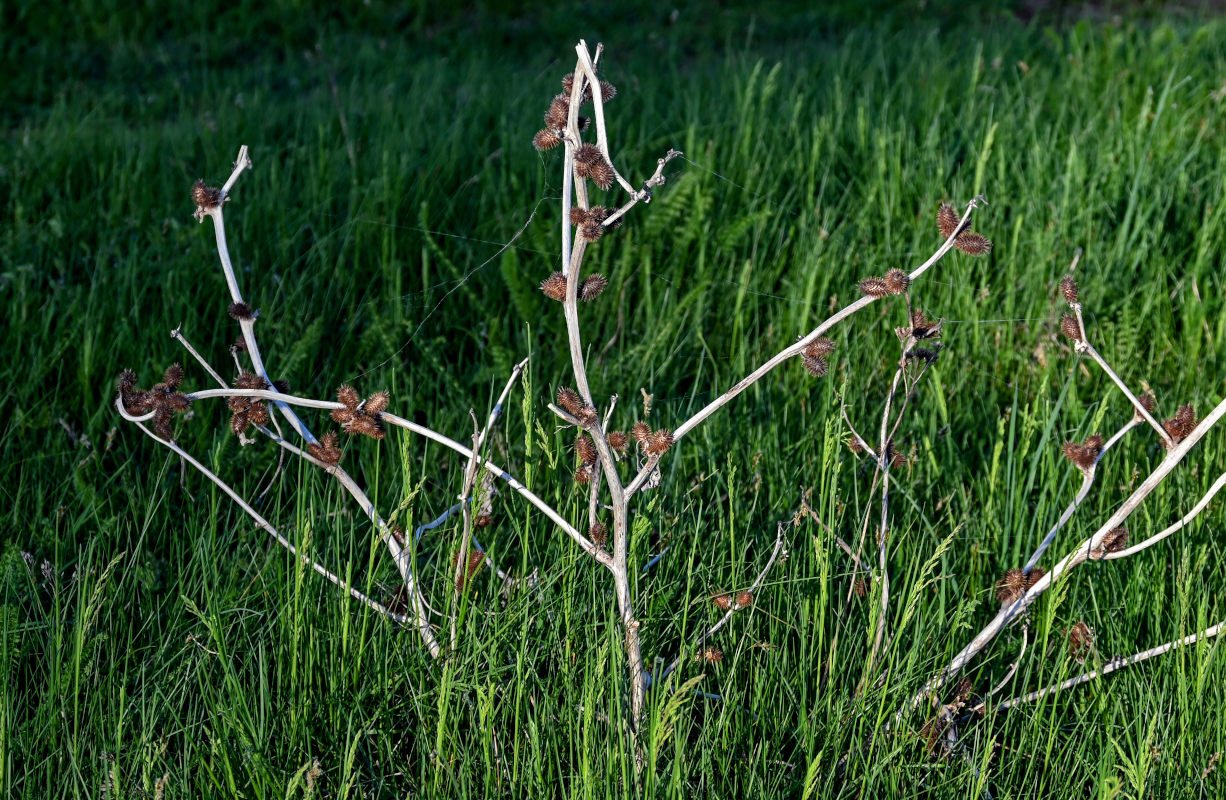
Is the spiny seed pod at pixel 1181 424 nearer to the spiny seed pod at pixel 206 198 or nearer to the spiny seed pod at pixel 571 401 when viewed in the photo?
the spiny seed pod at pixel 571 401

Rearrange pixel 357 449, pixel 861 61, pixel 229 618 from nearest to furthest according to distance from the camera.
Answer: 1. pixel 229 618
2. pixel 357 449
3. pixel 861 61

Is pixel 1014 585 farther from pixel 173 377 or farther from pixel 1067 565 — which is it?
pixel 173 377

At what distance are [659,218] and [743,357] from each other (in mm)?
673

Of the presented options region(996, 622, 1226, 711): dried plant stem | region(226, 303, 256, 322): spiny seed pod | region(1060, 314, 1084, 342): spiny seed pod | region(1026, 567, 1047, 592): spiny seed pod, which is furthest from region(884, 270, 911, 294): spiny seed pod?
region(226, 303, 256, 322): spiny seed pod

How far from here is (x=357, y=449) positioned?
8.23 ft

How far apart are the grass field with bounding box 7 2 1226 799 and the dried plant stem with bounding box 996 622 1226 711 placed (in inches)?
1.4

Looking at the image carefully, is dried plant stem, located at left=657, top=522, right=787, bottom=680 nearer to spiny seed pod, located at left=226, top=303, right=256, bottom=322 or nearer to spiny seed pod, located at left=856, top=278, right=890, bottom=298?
spiny seed pod, located at left=856, top=278, right=890, bottom=298

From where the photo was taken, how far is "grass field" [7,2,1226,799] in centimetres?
167

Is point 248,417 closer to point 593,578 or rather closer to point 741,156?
point 593,578

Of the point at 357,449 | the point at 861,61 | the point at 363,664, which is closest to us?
the point at 363,664

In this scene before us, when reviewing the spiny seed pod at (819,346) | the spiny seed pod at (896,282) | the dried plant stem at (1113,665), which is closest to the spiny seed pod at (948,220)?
the spiny seed pod at (896,282)

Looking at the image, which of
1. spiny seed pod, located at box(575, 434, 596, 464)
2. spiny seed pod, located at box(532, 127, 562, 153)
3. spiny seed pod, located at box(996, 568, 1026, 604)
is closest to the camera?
spiny seed pod, located at box(532, 127, 562, 153)

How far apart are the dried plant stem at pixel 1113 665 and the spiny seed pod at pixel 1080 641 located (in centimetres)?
3

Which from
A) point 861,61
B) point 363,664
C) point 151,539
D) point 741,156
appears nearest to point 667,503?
point 363,664
